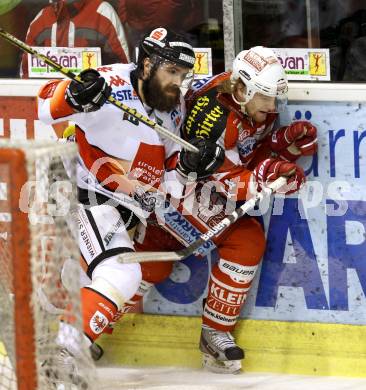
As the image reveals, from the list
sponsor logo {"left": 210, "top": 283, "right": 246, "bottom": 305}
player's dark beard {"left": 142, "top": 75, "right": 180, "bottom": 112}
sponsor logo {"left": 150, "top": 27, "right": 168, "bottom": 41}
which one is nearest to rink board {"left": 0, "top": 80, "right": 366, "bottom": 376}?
sponsor logo {"left": 210, "top": 283, "right": 246, "bottom": 305}

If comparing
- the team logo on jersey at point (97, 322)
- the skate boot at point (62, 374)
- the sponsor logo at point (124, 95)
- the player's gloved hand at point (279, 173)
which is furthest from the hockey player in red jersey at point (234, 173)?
the skate boot at point (62, 374)

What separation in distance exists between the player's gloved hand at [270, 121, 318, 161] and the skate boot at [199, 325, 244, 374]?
0.74 m

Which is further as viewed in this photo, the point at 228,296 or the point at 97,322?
the point at 228,296

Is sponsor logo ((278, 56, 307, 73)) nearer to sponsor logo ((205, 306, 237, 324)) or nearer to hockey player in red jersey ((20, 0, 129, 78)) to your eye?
hockey player in red jersey ((20, 0, 129, 78))

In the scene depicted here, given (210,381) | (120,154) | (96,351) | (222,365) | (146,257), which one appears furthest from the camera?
(96,351)

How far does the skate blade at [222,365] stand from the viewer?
4133mm

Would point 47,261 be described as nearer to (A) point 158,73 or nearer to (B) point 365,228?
(A) point 158,73

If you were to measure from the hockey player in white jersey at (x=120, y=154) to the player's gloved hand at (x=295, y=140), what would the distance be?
1.03 ft

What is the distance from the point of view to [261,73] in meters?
3.76

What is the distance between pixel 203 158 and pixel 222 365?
3.04 feet

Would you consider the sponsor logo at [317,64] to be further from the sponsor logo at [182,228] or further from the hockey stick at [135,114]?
the sponsor logo at [182,228]

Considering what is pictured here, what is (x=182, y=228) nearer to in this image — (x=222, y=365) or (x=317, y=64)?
(x=222, y=365)

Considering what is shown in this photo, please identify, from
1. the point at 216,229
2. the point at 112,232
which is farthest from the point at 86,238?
the point at 216,229

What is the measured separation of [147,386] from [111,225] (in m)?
0.63
